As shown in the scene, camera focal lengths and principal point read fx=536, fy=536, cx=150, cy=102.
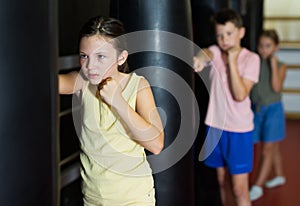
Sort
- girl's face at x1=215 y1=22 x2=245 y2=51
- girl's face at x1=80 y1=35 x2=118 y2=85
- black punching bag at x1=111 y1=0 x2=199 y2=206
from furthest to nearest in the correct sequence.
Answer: girl's face at x1=215 y1=22 x2=245 y2=51 → black punching bag at x1=111 y1=0 x2=199 y2=206 → girl's face at x1=80 y1=35 x2=118 y2=85

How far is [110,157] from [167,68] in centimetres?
33

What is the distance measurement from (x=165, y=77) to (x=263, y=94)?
1.60m

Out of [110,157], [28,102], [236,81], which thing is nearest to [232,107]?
[236,81]

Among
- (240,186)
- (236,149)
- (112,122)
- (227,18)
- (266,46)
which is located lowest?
(240,186)

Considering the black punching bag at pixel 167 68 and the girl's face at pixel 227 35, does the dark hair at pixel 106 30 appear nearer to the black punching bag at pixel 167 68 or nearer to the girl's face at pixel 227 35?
the black punching bag at pixel 167 68

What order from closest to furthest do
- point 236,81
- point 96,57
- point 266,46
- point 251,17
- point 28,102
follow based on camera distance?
point 28,102 < point 96,57 < point 236,81 < point 266,46 < point 251,17

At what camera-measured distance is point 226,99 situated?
2.04 metres

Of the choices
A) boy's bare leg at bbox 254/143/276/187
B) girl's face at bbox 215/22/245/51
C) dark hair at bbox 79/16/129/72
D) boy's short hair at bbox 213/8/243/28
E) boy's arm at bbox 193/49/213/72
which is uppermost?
dark hair at bbox 79/16/129/72

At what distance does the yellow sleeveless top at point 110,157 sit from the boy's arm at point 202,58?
51cm

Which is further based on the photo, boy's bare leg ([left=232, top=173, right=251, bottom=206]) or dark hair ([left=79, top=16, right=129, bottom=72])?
boy's bare leg ([left=232, top=173, right=251, bottom=206])

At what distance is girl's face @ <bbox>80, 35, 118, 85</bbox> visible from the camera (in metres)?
1.09

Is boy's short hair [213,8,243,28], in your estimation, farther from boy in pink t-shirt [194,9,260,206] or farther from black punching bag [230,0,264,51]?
black punching bag [230,0,264,51]

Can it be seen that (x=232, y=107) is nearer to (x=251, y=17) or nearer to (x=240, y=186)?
(x=240, y=186)

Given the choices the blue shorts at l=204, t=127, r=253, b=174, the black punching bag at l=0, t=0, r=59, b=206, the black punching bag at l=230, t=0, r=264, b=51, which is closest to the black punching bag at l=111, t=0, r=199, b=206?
the black punching bag at l=0, t=0, r=59, b=206
